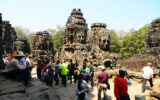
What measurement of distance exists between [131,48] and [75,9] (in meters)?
16.6

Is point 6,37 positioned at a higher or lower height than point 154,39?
higher

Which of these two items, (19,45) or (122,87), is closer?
(122,87)

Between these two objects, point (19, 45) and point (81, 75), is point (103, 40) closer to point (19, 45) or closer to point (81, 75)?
point (81, 75)

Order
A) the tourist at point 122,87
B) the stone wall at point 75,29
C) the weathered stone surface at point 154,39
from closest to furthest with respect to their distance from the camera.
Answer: the tourist at point 122,87 < the stone wall at point 75,29 < the weathered stone surface at point 154,39

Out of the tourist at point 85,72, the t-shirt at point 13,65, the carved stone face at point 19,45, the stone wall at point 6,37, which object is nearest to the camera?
the t-shirt at point 13,65

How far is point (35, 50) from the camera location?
1745 cm

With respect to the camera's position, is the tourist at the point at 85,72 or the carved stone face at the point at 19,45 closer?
the tourist at the point at 85,72

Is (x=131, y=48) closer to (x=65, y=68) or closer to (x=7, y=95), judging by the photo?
(x=65, y=68)

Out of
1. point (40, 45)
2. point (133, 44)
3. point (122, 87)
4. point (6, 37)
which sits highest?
point (6, 37)

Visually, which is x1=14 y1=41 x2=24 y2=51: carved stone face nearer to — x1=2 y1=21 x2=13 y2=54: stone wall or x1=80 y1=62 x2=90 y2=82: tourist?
x1=2 y1=21 x2=13 y2=54: stone wall

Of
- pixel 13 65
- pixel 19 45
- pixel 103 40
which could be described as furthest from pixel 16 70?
pixel 19 45

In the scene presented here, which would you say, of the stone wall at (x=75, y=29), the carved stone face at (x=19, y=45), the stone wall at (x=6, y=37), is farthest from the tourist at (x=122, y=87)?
the stone wall at (x=6, y=37)

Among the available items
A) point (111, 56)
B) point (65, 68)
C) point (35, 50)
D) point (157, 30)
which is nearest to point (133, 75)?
point (111, 56)

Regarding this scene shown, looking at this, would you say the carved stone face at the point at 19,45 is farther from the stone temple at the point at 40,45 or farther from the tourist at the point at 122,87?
the tourist at the point at 122,87
